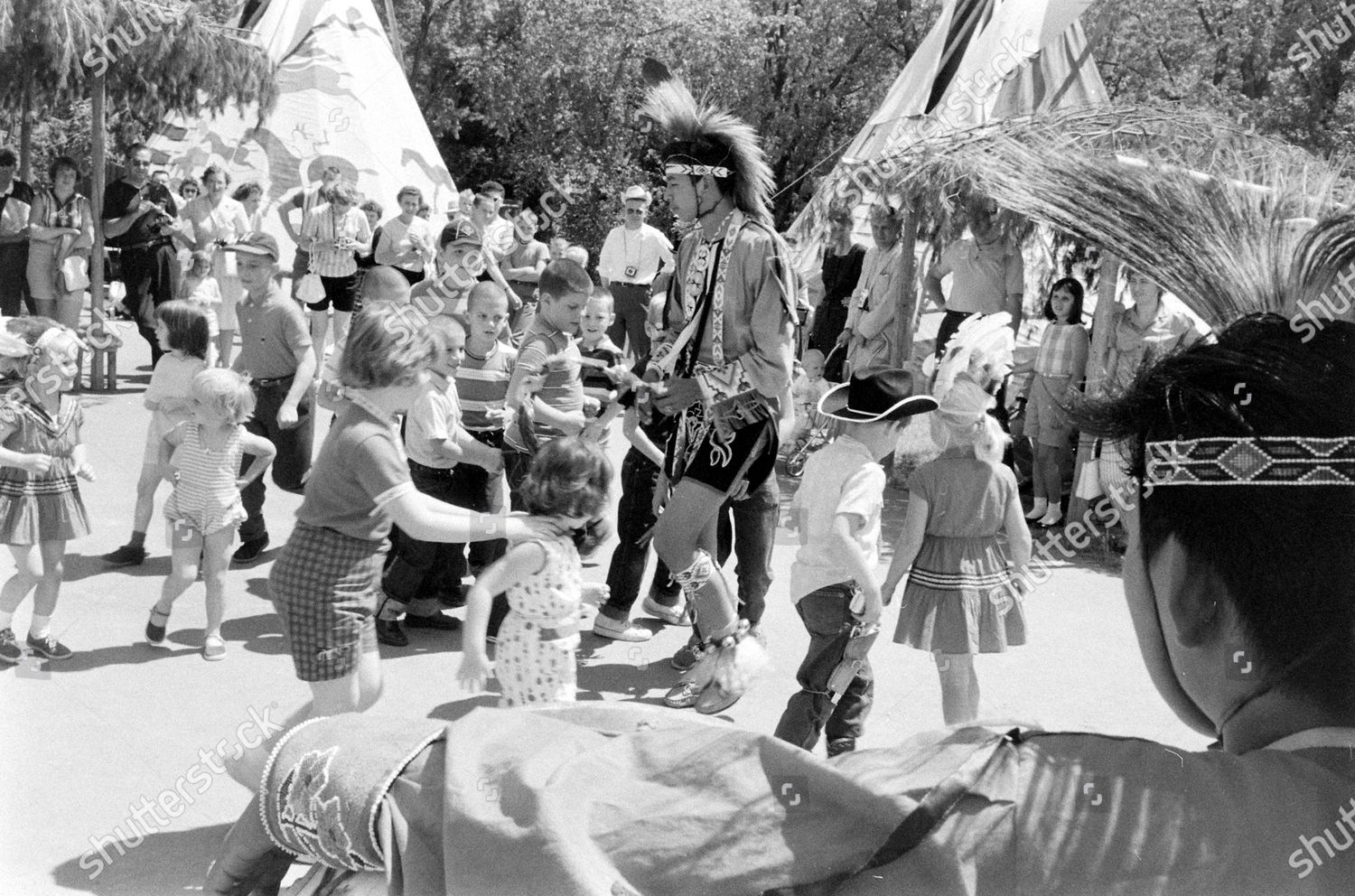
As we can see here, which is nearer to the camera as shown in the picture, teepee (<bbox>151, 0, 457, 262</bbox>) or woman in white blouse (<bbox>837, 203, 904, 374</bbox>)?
woman in white blouse (<bbox>837, 203, 904, 374</bbox>)

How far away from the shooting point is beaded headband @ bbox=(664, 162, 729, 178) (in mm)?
5016

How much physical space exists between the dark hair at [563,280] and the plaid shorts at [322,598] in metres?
2.13

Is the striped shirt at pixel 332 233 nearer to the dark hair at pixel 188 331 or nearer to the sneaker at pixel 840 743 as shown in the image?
the dark hair at pixel 188 331

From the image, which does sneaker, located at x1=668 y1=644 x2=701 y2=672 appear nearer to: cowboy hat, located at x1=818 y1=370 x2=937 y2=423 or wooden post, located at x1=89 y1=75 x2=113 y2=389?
cowboy hat, located at x1=818 y1=370 x2=937 y2=423

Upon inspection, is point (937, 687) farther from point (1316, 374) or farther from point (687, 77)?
point (687, 77)

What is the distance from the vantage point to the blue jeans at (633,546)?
600 cm

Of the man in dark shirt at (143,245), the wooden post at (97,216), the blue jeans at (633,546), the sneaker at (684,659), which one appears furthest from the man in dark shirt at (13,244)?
the sneaker at (684,659)

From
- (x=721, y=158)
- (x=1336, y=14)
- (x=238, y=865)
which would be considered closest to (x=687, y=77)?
(x=1336, y=14)

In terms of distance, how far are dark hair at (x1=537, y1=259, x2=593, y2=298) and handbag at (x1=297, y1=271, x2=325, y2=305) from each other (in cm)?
620

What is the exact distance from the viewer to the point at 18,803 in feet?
13.1

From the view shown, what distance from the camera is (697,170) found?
5020 millimetres

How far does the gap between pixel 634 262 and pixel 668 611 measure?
22.6 feet

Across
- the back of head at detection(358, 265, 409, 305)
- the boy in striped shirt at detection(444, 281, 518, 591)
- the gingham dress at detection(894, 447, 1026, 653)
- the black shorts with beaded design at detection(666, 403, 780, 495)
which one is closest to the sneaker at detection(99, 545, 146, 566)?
the boy in striped shirt at detection(444, 281, 518, 591)

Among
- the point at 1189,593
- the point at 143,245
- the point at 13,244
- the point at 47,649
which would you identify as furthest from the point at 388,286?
the point at 1189,593
